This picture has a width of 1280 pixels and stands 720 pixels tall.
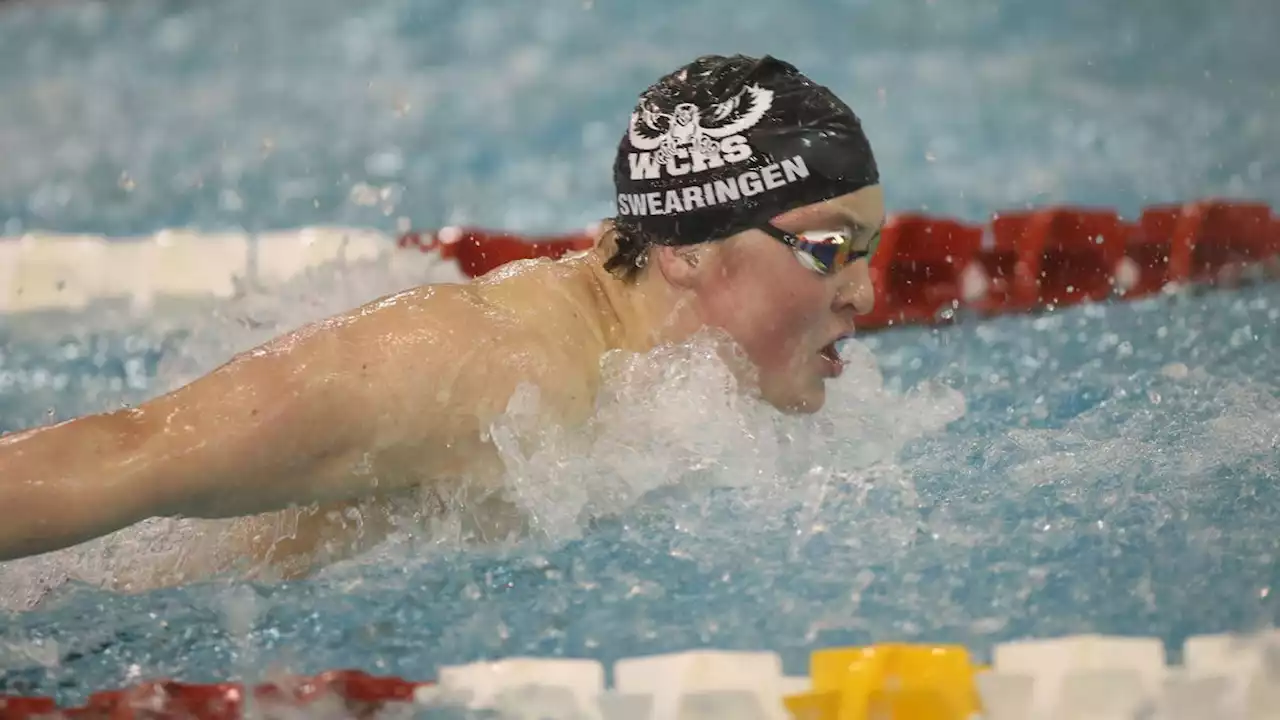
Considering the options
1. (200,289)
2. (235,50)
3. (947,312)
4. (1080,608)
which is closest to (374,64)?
(235,50)

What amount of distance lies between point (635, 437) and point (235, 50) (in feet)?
11.8

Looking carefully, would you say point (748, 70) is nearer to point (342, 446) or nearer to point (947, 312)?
point (342, 446)

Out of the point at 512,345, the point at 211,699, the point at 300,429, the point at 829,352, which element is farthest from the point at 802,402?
the point at 211,699

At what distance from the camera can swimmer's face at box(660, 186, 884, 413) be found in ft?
7.23

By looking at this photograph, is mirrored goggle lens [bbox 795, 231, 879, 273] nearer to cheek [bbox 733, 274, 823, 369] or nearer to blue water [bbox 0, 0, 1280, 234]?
cheek [bbox 733, 274, 823, 369]

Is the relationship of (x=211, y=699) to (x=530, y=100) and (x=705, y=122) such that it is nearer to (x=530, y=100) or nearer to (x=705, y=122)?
(x=705, y=122)

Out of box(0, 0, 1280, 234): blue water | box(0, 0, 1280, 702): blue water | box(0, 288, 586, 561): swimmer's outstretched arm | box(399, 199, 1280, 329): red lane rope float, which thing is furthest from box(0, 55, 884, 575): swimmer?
box(0, 0, 1280, 234): blue water

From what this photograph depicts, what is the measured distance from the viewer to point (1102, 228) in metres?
3.72

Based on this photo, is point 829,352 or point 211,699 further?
point 829,352

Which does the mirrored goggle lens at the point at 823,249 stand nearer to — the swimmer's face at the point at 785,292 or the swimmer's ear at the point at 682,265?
the swimmer's face at the point at 785,292

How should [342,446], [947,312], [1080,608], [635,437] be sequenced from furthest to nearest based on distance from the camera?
[947,312] < [635,437] < [1080,608] < [342,446]

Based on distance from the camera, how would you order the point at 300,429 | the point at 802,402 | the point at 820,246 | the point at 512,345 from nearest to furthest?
the point at 300,429 → the point at 512,345 → the point at 820,246 → the point at 802,402

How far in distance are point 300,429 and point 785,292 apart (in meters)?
0.83

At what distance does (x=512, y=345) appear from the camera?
6.44 feet
